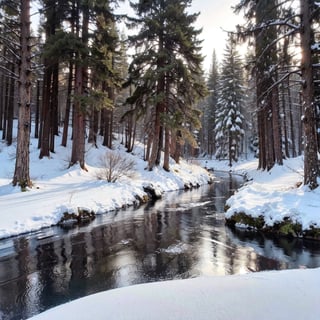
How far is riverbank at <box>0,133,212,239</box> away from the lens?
31.3 feet

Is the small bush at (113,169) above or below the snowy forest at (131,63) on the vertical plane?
below

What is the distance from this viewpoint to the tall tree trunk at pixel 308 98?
9.93 meters

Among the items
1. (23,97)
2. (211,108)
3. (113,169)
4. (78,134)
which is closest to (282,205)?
(113,169)

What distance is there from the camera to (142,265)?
6480 millimetres

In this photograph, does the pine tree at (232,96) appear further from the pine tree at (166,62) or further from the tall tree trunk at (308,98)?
the tall tree trunk at (308,98)

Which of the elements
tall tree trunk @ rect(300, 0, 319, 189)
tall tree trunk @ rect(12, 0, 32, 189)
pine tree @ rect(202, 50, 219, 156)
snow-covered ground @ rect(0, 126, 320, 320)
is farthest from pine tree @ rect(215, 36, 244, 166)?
tall tree trunk @ rect(12, 0, 32, 189)

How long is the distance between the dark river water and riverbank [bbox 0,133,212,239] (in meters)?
0.70

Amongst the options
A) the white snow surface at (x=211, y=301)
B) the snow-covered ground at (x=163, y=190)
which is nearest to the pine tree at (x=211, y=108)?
the snow-covered ground at (x=163, y=190)

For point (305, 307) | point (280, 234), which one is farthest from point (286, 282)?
point (280, 234)

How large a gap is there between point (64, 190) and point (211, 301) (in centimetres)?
1038

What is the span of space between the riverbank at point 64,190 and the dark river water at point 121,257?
27.7 inches

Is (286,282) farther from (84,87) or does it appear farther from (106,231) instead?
(84,87)

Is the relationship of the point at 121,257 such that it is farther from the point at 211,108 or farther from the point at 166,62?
the point at 211,108

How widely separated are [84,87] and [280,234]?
12597mm
